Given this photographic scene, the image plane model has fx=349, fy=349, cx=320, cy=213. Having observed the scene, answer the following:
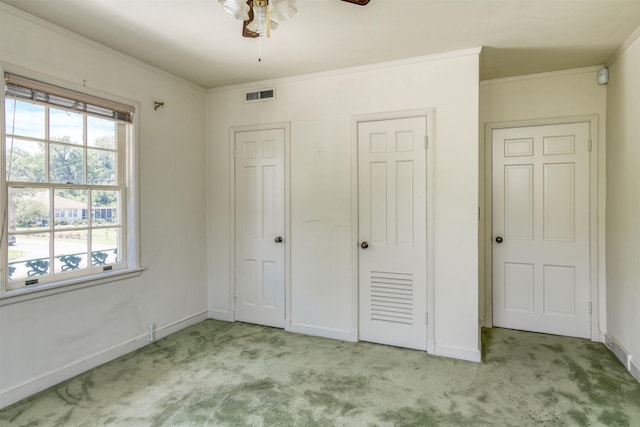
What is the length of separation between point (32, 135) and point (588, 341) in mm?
4896

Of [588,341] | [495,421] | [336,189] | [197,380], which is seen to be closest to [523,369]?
[495,421]

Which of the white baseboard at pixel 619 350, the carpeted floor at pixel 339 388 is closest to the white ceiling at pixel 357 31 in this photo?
the white baseboard at pixel 619 350

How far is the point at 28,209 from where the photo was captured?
7.89 ft

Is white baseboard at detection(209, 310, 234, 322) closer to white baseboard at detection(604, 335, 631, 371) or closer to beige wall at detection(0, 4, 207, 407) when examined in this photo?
beige wall at detection(0, 4, 207, 407)

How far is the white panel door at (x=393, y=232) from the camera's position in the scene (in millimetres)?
3088

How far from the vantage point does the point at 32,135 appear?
2.42m

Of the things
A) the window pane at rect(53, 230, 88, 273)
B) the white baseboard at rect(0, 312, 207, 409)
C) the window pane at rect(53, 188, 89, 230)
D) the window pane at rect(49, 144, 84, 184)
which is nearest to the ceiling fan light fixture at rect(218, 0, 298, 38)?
the window pane at rect(49, 144, 84, 184)

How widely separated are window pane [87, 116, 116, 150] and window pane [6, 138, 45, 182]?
378 millimetres

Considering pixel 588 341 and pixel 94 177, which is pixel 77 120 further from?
pixel 588 341

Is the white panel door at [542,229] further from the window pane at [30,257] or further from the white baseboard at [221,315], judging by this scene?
the window pane at [30,257]

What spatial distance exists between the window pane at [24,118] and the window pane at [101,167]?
1.24 ft

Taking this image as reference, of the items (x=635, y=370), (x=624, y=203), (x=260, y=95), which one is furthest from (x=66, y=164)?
(x=635, y=370)

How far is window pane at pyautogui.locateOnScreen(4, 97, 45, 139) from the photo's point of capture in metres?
2.29

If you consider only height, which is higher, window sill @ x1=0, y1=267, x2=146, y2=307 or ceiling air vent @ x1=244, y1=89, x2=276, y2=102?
ceiling air vent @ x1=244, y1=89, x2=276, y2=102
